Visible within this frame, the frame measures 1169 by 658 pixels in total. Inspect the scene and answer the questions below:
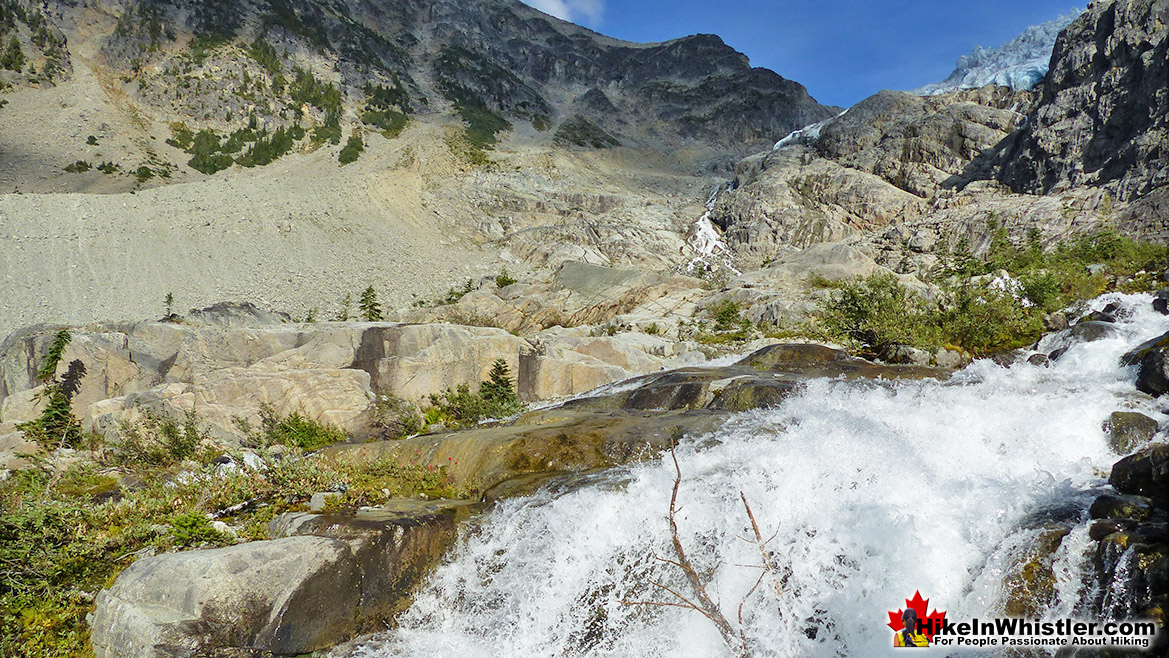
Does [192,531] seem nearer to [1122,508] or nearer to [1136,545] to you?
[1136,545]

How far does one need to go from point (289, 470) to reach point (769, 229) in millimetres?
41478

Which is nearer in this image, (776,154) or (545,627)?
(545,627)

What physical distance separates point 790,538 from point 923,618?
1500 mm

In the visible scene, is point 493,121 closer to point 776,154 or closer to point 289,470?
point 776,154

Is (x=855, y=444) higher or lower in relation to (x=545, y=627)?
higher

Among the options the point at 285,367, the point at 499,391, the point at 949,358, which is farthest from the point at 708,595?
the point at 949,358

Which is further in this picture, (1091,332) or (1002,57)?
(1002,57)

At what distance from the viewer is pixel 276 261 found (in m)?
35.5

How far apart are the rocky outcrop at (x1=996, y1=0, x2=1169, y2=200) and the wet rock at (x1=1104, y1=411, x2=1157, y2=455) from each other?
31792 mm

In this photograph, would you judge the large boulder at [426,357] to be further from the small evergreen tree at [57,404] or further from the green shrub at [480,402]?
the small evergreen tree at [57,404]

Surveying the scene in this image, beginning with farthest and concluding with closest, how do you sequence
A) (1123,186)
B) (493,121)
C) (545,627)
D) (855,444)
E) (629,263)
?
(493,121), (629,263), (1123,186), (855,444), (545,627)

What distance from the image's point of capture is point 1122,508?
5.15m

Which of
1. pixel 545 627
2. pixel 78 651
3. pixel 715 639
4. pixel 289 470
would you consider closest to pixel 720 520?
pixel 715 639

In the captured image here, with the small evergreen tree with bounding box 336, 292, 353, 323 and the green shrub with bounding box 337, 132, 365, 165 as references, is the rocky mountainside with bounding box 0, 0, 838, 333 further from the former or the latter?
the small evergreen tree with bounding box 336, 292, 353, 323
